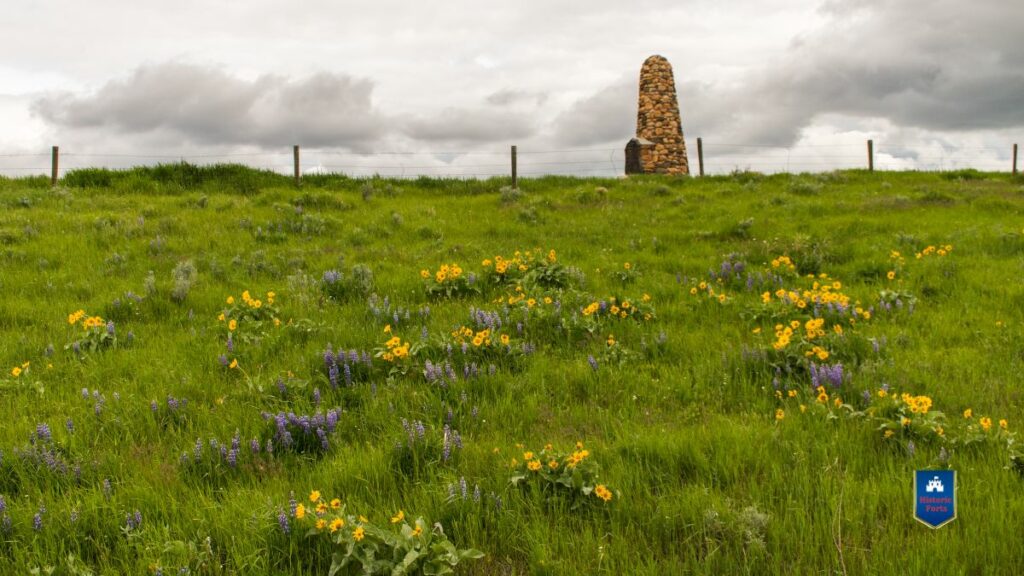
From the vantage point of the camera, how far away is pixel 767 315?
7.61 metres

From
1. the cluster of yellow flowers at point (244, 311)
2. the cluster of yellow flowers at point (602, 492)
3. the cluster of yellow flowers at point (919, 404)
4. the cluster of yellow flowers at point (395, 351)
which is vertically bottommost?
the cluster of yellow flowers at point (602, 492)

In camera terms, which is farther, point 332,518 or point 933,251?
point 933,251

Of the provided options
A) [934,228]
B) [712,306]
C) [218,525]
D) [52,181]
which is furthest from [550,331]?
[52,181]

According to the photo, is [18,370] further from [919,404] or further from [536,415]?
[919,404]

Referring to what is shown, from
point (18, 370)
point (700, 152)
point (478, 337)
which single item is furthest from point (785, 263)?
point (700, 152)

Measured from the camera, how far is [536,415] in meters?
5.06

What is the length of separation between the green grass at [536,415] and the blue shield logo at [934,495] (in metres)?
0.48

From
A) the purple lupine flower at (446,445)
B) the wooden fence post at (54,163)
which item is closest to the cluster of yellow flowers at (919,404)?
the purple lupine flower at (446,445)

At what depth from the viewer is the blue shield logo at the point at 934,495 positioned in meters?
2.62

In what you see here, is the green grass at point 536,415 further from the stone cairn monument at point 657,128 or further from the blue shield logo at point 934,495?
the stone cairn monument at point 657,128

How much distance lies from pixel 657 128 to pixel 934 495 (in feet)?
109

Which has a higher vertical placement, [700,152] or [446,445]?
[700,152]

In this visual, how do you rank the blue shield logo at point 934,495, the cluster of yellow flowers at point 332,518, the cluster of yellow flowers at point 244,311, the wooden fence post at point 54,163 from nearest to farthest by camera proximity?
the blue shield logo at point 934,495 < the cluster of yellow flowers at point 332,518 < the cluster of yellow flowers at point 244,311 < the wooden fence post at point 54,163

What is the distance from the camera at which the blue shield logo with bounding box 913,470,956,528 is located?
2617mm
